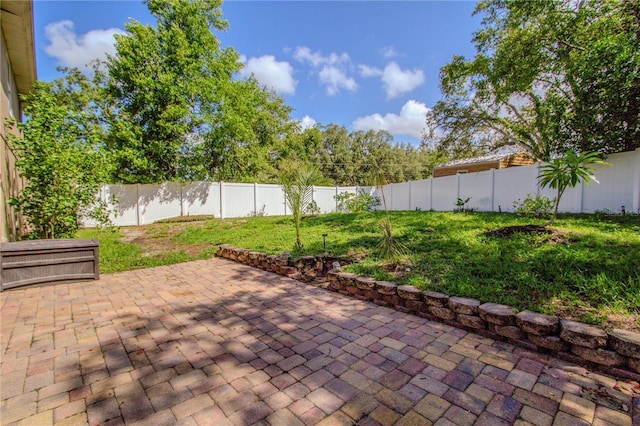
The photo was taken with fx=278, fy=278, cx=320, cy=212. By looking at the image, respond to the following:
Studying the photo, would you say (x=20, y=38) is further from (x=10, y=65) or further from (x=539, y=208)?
(x=539, y=208)

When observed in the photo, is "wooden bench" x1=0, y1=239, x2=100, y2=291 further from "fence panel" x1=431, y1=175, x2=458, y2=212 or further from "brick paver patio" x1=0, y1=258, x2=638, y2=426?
"fence panel" x1=431, y1=175, x2=458, y2=212

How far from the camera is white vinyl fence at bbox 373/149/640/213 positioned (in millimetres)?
5847

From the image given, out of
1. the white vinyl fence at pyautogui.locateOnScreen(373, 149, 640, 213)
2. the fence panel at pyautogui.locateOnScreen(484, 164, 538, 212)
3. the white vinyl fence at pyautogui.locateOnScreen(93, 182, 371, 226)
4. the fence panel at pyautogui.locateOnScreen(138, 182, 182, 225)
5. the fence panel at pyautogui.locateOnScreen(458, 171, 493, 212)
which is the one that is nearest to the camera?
the white vinyl fence at pyautogui.locateOnScreen(373, 149, 640, 213)

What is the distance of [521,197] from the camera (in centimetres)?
784

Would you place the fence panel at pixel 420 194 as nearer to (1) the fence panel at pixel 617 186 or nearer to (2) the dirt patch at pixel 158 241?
(1) the fence panel at pixel 617 186

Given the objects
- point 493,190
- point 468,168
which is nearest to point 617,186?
point 493,190

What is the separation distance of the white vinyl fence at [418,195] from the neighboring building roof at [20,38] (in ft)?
10.5

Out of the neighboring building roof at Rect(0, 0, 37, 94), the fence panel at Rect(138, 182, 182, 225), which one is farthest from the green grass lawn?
the neighboring building roof at Rect(0, 0, 37, 94)

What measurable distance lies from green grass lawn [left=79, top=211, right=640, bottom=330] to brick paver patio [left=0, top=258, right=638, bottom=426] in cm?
61

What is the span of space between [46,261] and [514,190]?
10.3m

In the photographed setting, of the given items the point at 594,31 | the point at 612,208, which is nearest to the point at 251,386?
the point at 612,208

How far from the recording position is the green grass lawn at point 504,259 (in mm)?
2412

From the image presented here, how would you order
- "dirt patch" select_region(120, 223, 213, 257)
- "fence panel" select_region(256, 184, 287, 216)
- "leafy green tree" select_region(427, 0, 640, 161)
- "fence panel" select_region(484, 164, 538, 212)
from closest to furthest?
"leafy green tree" select_region(427, 0, 640, 161) → "dirt patch" select_region(120, 223, 213, 257) → "fence panel" select_region(484, 164, 538, 212) → "fence panel" select_region(256, 184, 287, 216)

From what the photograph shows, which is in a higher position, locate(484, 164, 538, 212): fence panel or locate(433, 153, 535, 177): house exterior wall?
locate(433, 153, 535, 177): house exterior wall
